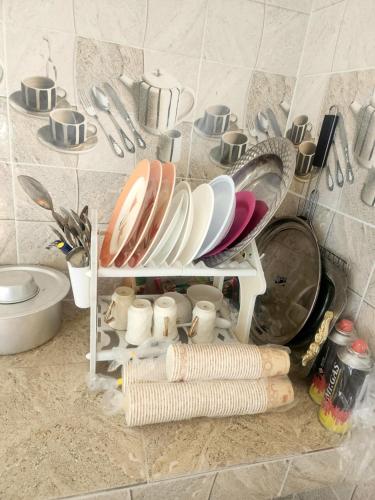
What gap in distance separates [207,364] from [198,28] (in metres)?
0.81

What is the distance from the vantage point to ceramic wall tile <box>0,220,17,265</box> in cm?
90

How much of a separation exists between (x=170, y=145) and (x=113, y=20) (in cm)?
32

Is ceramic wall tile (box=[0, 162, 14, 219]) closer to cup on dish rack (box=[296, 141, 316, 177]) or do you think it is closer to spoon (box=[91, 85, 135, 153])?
spoon (box=[91, 85, 135, 153])

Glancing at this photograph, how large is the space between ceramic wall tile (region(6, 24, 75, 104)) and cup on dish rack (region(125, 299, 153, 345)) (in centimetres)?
58

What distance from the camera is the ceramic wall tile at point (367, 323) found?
705 mm

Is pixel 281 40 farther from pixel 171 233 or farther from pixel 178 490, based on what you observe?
pixel 178 490

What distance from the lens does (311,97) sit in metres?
0.91

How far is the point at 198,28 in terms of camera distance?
2.75ft

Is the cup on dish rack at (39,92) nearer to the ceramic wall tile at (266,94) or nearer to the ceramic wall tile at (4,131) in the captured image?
the ceramic wall tile at (4,131)

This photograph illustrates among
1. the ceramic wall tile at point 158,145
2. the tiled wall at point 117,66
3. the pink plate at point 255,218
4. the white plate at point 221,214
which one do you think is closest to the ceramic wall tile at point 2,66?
the tiled wall at point 117,66

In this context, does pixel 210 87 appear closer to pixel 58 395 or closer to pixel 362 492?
pixel 58 395

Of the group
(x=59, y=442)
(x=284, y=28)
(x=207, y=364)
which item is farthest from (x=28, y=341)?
(x=284, y=28)

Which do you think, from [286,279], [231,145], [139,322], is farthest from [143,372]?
[231,145]

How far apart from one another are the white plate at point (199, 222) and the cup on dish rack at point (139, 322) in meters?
0.14
